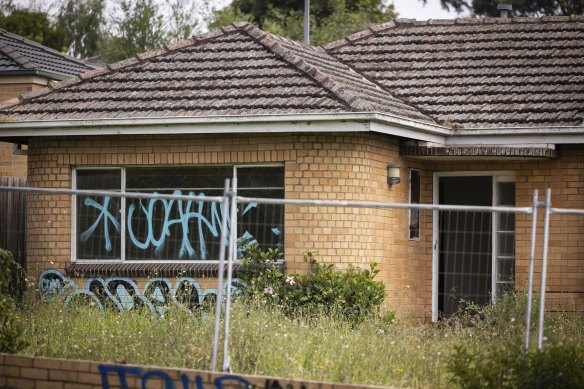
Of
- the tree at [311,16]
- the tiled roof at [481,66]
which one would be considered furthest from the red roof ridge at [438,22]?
the tree at [311,16]

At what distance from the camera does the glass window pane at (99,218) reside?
14297 mm

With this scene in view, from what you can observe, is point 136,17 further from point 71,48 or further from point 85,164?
point 85,164

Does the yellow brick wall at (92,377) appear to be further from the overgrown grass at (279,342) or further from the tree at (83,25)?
the tree at (83,25)

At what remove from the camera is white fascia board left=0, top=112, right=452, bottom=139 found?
13219mm

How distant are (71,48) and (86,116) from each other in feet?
112

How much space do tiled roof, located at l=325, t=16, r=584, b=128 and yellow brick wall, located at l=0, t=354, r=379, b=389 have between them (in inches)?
285

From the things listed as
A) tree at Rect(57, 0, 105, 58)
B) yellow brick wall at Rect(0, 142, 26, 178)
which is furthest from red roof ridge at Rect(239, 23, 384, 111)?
tree at Rect(57, 0, 105, 58)

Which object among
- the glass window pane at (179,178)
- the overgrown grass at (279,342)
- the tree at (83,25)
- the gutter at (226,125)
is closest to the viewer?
the overgrown grass at (279,342)

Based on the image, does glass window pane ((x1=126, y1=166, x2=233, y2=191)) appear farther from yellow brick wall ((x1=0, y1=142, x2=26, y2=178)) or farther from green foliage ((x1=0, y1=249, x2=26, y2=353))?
yellow brick wall ((x1=0, y1=142, x2=26, y2=178))

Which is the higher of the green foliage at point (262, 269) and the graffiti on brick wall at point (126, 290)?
the green foliage at point (262, 269)

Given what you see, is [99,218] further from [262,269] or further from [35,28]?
[35,28]

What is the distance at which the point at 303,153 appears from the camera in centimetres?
1373

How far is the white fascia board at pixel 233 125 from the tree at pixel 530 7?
26.3 m

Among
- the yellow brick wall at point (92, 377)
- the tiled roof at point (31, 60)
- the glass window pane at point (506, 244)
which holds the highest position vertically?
the tiled roof at point (31, 60)
